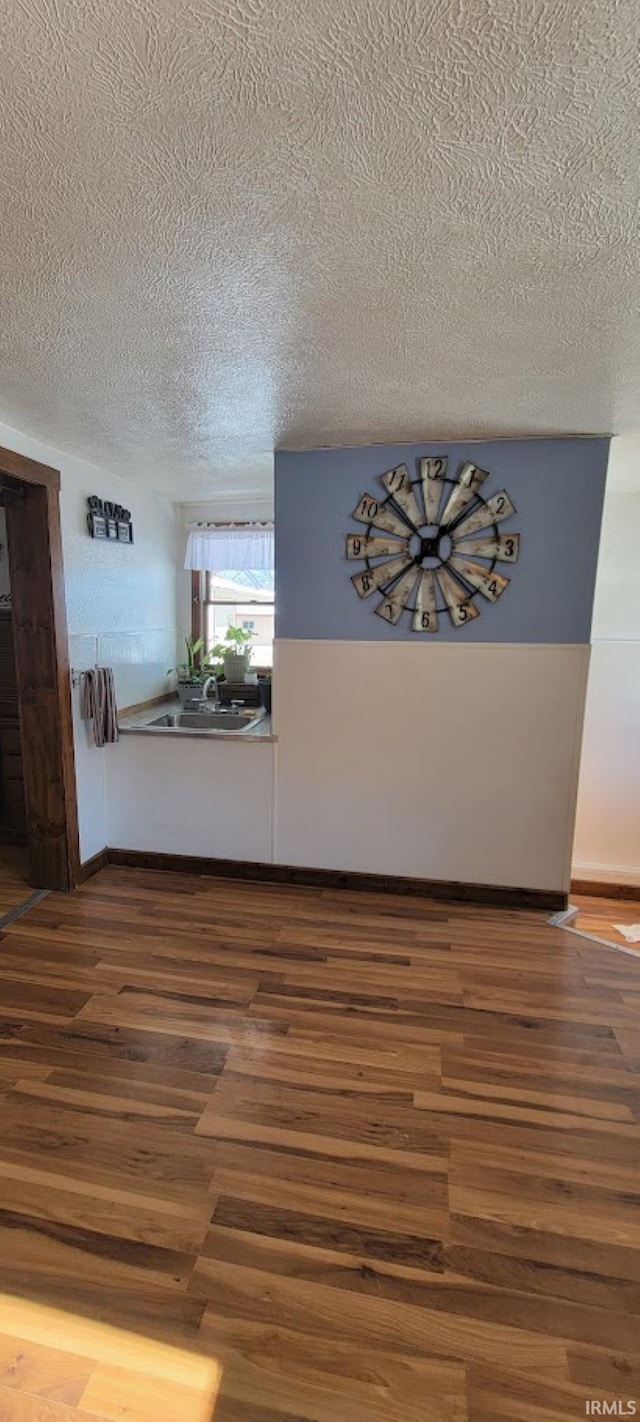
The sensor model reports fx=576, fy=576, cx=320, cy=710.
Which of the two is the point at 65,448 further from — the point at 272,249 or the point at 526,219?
the point at 526,219

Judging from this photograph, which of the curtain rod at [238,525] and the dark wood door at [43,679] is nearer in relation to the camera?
the dark wood door at [43,679]

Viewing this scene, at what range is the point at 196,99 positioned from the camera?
940 mm

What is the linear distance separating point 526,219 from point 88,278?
3.40 feet

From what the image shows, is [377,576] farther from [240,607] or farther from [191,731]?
[240,607]

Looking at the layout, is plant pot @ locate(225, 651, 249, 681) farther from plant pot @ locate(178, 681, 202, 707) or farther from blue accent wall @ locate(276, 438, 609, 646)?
blue accent wall @ locate(276, 438, 609, 646)

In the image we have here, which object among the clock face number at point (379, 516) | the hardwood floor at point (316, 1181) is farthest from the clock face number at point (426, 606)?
the hardwood floor at point (316, 1181)

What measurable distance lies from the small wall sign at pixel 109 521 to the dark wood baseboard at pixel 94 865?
183 centimetres

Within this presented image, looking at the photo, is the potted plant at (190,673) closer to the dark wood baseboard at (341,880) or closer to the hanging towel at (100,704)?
the hanging towel at (100,704)

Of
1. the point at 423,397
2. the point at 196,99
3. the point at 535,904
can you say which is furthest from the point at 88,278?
the point at 535,904

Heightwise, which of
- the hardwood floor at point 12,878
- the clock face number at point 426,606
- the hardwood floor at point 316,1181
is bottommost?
the hardwood floor at point 12,878

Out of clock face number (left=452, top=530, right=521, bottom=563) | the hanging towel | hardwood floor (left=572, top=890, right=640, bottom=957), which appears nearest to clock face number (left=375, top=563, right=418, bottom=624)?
clock face number (left=452, top=530, right=521, bottom=563)

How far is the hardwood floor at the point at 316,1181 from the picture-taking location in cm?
114

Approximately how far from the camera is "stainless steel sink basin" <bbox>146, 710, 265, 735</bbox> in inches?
140

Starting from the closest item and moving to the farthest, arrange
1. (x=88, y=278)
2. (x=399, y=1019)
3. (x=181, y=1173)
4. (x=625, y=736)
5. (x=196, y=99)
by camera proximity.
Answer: (x=196, y=99), (x=88, y=278), (x=181, y=1173), (x=399, y=1019), (x=625, y=736)
